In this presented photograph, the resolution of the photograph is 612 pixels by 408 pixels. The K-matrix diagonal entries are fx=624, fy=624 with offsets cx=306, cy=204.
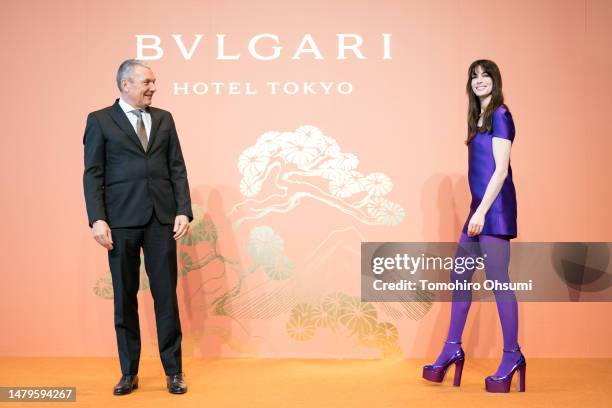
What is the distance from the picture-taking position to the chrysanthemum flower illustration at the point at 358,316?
3.69 meters

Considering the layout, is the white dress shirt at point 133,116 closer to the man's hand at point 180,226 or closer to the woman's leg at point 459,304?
the man's hand at point 180,226

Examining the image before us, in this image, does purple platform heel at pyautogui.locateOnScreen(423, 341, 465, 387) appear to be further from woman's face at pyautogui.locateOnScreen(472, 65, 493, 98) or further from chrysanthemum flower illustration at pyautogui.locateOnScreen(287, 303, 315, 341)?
woman's face at pyautogui.locateOnScreen(472, 65, 493, 98)

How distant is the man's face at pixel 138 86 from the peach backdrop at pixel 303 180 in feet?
2.69

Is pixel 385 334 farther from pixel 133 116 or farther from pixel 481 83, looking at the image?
pixel 133 116

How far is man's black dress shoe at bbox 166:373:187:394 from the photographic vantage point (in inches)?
113

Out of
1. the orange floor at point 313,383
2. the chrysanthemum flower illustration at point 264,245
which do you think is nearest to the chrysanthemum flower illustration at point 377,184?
the chrysanthemum flower illustration at point 264,245

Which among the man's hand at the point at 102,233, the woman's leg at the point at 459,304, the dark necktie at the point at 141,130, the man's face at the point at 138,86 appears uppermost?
the man's face at the point at 138,86

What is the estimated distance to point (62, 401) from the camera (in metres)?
2.72

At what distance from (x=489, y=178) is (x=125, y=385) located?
6.39ft

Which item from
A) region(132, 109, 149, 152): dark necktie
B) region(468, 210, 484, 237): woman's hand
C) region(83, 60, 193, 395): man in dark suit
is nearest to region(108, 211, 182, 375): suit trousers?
region(83, 60, 193, 395): man in dark suit

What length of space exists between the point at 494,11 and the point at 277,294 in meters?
2.13

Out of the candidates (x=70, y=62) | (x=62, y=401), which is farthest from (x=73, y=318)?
(x=70, y=62)

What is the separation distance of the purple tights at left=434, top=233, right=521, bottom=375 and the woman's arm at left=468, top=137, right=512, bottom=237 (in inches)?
3.6

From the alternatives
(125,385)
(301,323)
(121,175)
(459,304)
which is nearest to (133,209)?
(121,175)
